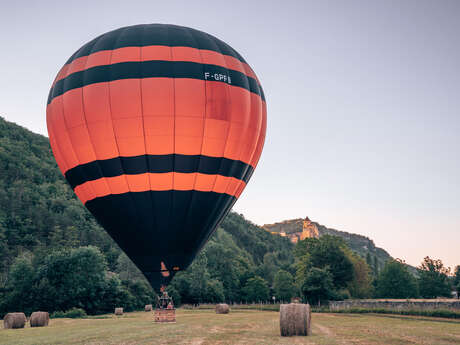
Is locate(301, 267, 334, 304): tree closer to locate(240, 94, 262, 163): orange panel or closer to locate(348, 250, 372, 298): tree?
locate(348, 250, 372, 298): tree

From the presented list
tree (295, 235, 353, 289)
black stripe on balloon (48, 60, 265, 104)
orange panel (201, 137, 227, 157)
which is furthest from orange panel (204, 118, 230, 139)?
tree (295, 235, 353, 289)

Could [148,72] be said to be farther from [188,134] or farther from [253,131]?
[253,131]

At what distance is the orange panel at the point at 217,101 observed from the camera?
777 inches

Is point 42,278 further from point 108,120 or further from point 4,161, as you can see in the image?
point 4,161

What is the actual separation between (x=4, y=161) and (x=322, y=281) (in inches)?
5931

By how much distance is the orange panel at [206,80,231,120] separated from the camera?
1973 cm

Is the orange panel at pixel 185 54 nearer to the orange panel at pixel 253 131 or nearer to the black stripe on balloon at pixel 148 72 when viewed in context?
the black stripe on balloon at pixel 148 72

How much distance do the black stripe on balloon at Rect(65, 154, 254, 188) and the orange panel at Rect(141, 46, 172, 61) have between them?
4252mm

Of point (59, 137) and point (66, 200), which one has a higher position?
point (66, 200)

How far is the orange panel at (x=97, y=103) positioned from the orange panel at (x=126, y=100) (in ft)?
0.95

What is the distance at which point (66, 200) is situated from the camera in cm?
16812

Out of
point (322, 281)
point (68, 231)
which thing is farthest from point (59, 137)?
point (68, 231)

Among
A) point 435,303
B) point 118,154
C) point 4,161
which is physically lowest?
point 435,303

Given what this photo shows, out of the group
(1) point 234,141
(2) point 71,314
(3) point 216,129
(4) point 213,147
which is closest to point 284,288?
(2) point 71,314
